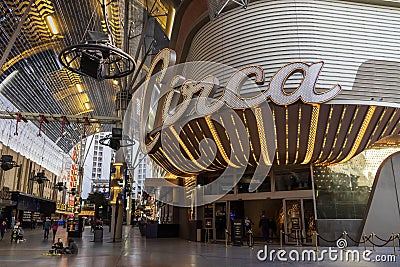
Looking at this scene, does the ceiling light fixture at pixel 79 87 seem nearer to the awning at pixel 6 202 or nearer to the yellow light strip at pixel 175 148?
the awning at pixel 6 202

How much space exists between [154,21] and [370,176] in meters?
19.5

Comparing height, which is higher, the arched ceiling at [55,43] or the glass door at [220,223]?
the arched ceiling at [55,43]

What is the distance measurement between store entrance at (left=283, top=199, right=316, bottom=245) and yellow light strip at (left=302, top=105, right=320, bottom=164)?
2301 mm

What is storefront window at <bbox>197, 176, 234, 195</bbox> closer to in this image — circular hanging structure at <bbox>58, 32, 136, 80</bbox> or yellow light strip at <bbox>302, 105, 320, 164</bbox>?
yellow light strip at <bbox>302, 105, 320, 164</bbox>

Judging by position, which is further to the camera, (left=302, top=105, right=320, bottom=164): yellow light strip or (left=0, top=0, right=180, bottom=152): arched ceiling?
(left=0, top=0, right=180, bottom=152): arched ceiling

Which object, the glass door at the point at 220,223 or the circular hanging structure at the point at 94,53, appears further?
the glass door at the point at 220,223

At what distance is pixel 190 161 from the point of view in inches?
709

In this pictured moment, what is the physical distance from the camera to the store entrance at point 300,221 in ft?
52.7

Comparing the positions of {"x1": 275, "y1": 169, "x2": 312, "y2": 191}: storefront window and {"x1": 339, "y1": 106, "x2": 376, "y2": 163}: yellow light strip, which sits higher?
{"x1": 339, "y1": 106, "x2": 376, "y2": 163}: yellow light strip

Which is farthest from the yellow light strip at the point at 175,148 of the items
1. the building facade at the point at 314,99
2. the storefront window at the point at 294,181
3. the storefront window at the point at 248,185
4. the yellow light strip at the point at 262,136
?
the storefront window at the point at 294,181

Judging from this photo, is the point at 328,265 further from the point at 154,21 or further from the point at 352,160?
the point at 154,21

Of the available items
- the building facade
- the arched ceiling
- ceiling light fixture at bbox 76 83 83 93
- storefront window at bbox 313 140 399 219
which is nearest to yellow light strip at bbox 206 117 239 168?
the building facade

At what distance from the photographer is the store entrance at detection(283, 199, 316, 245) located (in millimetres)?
16062

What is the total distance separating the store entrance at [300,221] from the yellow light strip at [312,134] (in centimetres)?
230
